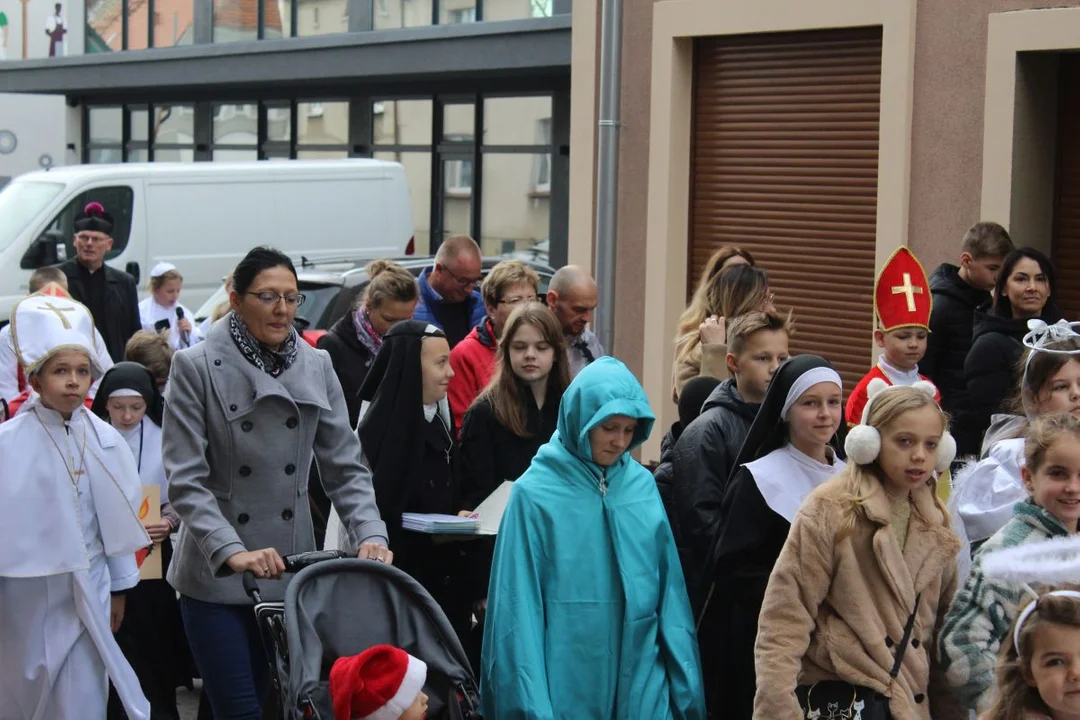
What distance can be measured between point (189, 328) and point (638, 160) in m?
3.81

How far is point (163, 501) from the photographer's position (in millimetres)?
7914

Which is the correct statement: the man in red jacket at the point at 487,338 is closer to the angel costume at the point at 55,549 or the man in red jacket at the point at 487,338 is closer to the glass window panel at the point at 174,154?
the angel costume at the point at 55,549

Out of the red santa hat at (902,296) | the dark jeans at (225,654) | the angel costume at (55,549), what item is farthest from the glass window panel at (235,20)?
the dark jeans at (225,654)

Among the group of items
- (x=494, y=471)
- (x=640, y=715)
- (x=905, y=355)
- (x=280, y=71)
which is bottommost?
(x=640, y=715)

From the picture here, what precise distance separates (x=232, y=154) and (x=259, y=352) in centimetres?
2544

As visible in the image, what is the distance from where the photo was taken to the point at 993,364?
25.4 feet

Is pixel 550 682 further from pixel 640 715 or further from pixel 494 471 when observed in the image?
pixel 494 471

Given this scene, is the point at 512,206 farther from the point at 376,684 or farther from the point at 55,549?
the point at 376,684

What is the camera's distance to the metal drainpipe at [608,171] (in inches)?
445

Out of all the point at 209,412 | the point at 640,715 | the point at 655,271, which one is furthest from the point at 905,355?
the point at 655,271

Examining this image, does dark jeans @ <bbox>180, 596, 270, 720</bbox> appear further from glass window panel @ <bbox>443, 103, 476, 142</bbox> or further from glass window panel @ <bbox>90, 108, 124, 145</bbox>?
glass window panel @ <bbox>90, 108, 124, 145</bbox>

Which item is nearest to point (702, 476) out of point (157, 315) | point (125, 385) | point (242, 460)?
point (242, 460)

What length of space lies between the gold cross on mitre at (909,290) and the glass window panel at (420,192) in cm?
1846

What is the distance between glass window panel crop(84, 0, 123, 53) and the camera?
33.3 metres
